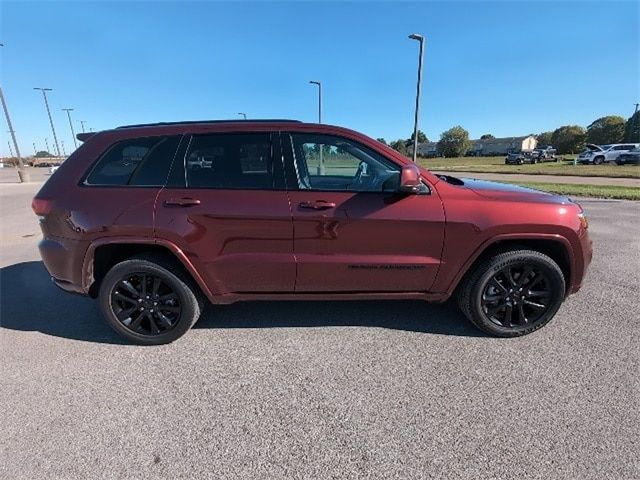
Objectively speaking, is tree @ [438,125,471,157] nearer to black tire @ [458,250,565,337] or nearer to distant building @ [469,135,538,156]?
distant building @ [469,135,538,156]

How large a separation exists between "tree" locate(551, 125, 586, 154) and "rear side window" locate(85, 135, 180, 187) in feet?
268

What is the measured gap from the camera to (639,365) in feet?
9.55

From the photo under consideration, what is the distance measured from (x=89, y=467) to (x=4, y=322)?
A: 102 inches

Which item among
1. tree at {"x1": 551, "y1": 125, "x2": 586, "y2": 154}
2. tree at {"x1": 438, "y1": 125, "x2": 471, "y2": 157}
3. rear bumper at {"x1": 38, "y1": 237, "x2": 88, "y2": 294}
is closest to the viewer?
rear bumper at {"x1": 38, "y1": 237, "x2": 88, "y2": 294}

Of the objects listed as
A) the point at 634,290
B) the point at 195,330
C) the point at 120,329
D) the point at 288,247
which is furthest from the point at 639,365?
the point at 120,329

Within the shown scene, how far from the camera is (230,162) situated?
127 inches

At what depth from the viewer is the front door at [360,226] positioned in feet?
10.2

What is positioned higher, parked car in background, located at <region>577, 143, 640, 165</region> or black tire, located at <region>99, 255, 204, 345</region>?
black tire, located at <region>99, 255, 204, 345</region>

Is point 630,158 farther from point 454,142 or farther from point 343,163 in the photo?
point 454,142

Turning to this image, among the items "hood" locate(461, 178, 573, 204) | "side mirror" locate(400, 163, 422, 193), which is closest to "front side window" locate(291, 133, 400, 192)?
"side mirror" locate(400, 163, 422, 193)

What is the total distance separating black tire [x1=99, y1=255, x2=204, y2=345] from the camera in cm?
328

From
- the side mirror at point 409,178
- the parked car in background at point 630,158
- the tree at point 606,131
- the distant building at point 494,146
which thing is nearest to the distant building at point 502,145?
the distant building at point 494,146

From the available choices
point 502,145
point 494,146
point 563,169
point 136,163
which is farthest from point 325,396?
point 502,145

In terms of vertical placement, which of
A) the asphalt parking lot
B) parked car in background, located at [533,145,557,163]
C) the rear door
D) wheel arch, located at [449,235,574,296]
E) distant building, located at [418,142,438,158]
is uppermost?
the rear door
